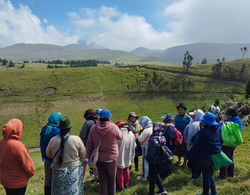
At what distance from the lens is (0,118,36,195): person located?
3723 mm

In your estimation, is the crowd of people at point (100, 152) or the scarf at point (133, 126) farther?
the scarf at point (133, 126)

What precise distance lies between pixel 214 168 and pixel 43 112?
44530 mm

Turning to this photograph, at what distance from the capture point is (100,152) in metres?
4.52

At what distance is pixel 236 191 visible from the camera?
5.03m

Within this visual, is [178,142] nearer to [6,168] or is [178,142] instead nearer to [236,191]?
[236,191]

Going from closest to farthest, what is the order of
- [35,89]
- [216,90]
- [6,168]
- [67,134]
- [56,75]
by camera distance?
[6,168]
[67,134]
[35,89]
[216,90]
[56,75]

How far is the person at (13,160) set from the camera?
3.72 meters

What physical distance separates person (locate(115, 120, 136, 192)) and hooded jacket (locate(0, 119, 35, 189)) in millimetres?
2524

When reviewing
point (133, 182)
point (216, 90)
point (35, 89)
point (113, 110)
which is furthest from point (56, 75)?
point (133, 182)

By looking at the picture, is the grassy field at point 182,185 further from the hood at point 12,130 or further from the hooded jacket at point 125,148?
the hood at point 12,130

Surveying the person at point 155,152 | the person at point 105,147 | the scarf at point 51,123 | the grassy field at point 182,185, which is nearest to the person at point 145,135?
the grassy field at point 182,185

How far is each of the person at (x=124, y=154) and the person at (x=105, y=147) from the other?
0.85 m

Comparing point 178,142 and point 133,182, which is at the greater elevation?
point 178,142

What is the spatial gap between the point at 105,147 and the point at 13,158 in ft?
6.53
